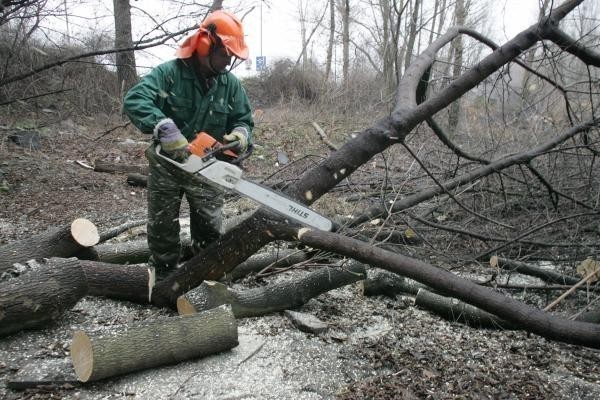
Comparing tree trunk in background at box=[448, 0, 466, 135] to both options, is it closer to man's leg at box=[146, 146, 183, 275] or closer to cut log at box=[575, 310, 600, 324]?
cut log at box=[575, 310, 600, 324]

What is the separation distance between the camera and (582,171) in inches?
143

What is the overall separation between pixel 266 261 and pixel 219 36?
162 centimetres

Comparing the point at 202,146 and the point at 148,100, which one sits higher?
the point at 148,100

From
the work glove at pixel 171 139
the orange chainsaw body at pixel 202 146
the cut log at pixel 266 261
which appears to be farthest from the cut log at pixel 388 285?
the work glove at pixel 171 139

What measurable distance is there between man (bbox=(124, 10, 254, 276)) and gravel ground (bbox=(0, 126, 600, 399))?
506 mm

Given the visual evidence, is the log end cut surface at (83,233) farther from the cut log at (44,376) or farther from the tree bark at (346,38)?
the tree bark at (346,38)

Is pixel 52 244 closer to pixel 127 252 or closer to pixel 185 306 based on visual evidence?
pixel 127 252

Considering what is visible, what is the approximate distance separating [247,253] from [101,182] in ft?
12.9

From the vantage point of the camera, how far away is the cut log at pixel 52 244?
108 inches

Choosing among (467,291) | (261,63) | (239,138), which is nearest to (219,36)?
(239,138)

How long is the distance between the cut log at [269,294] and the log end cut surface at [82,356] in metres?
0.66

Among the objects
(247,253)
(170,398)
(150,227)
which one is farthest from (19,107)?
(170,398)

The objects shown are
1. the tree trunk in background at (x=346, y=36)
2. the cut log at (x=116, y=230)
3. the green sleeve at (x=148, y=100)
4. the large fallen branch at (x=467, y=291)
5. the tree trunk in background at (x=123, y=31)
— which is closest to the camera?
the large fallen branch at (x=467, y=291)

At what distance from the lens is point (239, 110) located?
3018 millimetres
